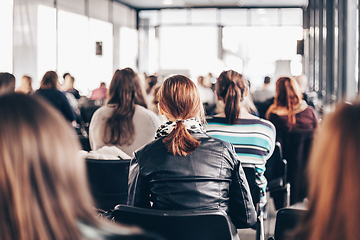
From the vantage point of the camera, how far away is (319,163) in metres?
0.87

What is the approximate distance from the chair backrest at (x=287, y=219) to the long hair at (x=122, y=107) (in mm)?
1942

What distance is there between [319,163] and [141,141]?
2.52 m

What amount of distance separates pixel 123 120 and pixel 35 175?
8.18 ft

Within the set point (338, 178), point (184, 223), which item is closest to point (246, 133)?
point (184, 223)

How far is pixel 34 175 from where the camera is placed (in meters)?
0.79

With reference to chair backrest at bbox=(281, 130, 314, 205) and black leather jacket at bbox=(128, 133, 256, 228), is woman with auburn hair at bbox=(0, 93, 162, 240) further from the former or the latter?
chair backrest at bbox=(281, 130, 314, 205)

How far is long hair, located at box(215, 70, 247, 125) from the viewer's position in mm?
3086

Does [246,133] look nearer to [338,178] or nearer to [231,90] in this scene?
[231,90]

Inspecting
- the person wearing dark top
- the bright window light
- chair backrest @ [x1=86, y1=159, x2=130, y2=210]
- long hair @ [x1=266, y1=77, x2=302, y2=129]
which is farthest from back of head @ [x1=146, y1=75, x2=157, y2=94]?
chair backrest @ [x1=86, y1=159, x2=130, y2=210]

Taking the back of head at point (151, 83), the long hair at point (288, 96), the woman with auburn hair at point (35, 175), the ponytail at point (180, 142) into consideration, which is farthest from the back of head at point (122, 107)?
the back of head at point (151, 83)

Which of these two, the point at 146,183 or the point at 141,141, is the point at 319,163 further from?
the point at 141,141

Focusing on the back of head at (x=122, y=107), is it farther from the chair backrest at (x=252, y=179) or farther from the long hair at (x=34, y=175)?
the long hair at (x=34, y=175)

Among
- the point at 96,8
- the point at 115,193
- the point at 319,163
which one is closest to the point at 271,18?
the point at 96,8

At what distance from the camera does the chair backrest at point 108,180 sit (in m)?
2.66
